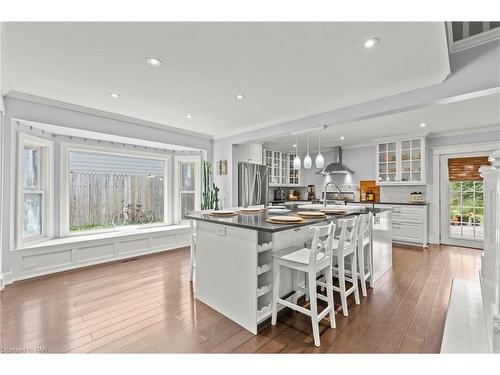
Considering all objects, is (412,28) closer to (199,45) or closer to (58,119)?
(199,45)

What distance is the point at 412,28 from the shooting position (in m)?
1.63

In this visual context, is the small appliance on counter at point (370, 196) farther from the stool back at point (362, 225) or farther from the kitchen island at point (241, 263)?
the kitchen island at point (241, 263)

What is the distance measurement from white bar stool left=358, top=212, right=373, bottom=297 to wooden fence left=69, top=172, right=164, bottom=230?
13.1 ft

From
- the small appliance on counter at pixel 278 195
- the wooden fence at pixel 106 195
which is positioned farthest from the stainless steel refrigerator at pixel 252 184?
the wooden fence at pixel 106 195

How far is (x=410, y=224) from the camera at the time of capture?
4891mm

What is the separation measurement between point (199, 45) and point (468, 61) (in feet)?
8.26

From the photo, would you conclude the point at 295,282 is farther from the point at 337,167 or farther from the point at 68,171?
the point at 337,167

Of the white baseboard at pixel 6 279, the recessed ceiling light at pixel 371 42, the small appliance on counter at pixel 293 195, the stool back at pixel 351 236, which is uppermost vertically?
the recessed ceiling light at pixel 371 42

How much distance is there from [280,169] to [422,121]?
11.1 ft

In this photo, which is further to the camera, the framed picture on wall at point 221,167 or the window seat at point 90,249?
the framed picture on wall at point 221,167

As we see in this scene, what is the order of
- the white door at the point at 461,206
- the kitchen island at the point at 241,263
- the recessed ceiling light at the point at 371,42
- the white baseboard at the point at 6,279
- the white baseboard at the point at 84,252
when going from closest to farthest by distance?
1. the recessed ceiling light at the point at 371,42
2. the kitchen island at the point at 241,263
3. the white baseboard at the point at 6,279
4. the white baseboard at the point at 84,252
5. the white door at the point at 461,206

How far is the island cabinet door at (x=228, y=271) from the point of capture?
1.91 m

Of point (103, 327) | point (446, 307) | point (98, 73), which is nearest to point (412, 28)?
point (446, 307)

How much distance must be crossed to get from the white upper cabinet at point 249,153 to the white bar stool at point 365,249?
115 inches
